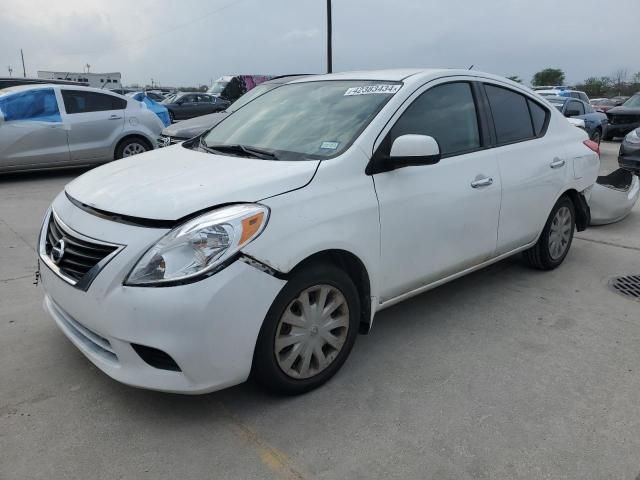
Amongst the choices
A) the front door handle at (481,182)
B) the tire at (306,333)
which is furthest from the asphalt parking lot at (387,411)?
the front door handle at (481,182)

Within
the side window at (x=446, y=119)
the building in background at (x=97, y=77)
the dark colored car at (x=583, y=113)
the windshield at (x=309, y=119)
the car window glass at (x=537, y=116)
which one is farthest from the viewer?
the building in background at (x=97, y=77)

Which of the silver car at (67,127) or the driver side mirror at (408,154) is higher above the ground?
the driver side mirror at (408,154)

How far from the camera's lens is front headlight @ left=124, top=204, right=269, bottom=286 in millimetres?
2313

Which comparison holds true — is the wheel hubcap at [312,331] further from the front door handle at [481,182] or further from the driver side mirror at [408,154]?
the front door handle at [481,182]

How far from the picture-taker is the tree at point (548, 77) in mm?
60987

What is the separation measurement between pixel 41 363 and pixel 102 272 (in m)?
1.08

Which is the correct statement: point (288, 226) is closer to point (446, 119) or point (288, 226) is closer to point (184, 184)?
point (184, 184)

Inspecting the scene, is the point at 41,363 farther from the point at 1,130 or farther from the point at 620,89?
the point at 620,89

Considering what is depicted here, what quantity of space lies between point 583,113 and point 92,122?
41.0ft

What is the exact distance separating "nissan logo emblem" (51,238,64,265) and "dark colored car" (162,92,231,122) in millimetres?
20861

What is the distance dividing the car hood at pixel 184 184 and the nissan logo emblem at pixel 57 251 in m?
0.25

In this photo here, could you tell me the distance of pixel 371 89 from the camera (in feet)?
11.0

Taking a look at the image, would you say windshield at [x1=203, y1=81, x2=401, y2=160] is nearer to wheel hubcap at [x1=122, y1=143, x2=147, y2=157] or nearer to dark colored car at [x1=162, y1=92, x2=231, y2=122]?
wheel hubcap at [x1=122, y1=143, x2=147, y2=157]

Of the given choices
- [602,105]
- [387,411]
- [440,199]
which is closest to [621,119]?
[602,105]
